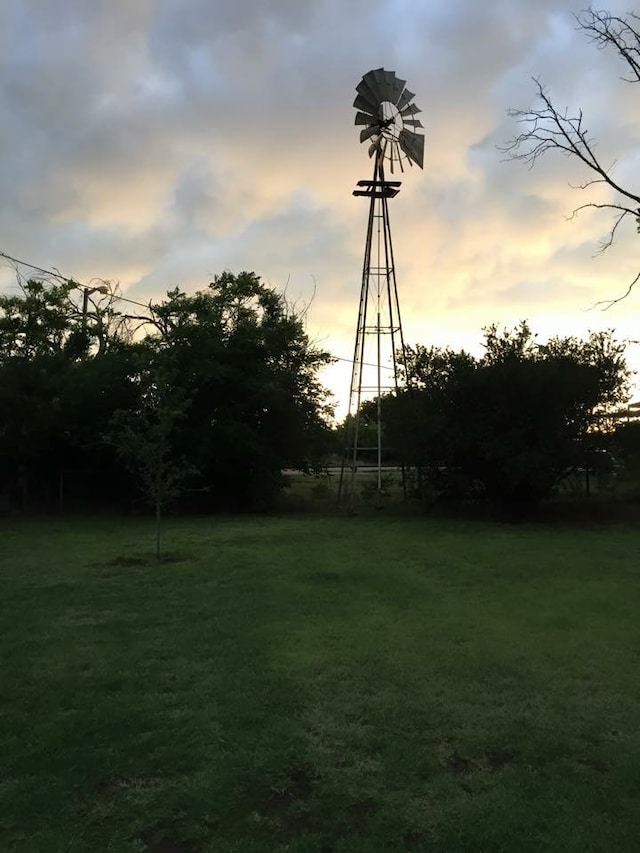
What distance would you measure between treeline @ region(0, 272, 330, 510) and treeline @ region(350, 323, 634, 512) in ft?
13.8

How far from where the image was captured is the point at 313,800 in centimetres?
315

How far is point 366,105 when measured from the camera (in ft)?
58.4

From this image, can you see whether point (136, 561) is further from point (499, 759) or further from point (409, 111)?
point (409, 111)

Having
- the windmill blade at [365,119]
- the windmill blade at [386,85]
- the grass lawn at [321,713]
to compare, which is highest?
the windmill blade at [386,85]

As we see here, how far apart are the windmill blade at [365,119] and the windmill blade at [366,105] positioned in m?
0.10

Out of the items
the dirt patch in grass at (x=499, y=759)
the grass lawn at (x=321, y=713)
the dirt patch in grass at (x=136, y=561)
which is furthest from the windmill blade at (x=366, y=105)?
the dirt patch in grass at (x=499, y=759)

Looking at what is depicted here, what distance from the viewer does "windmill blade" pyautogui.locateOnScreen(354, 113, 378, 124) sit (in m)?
17.8

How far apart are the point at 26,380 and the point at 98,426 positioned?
2.18 meters

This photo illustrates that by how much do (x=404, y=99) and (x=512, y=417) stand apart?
858 centimetres

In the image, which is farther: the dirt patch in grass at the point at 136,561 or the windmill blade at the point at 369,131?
the windmill blade at the point at 369,131

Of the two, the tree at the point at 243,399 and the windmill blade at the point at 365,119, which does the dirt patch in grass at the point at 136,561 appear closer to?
the tree at the point at 243,399

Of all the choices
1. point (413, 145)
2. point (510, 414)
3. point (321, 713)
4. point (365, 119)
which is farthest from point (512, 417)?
point (321, 713)

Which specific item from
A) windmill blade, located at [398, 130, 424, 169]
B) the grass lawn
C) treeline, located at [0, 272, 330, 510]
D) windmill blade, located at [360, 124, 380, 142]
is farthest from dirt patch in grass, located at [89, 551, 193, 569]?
windmill blade, located at [360, 124, 380, 142]

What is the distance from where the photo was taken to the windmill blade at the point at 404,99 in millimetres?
17719
